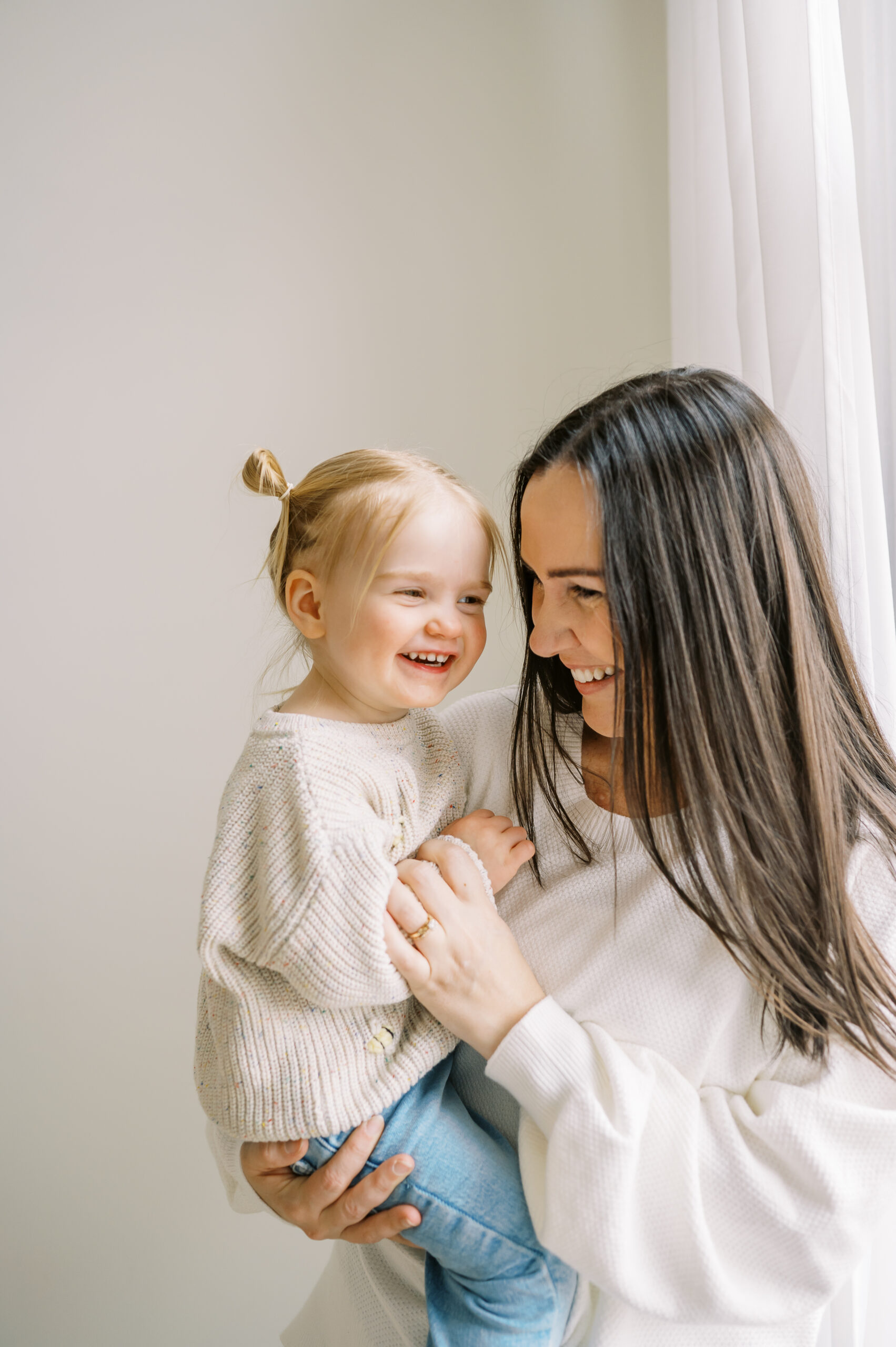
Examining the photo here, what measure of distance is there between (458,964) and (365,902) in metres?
0.14

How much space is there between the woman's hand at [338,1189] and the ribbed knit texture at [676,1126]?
0.35 ft

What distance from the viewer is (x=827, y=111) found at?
1129 millimetres

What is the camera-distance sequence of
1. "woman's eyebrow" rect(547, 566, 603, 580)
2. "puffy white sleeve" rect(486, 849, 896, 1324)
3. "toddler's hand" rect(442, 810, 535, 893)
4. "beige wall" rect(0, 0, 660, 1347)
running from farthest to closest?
"beige wall" rect(0, 0, 660, 1347) < "toddler's hand" rect(442, 810, 535, 893) < "woman's eyebrow" rect(547, 566, 603, 580) < "puffy white sleeve" rect(486, 849, 896, 1324)

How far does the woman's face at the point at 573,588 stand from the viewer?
99 cm

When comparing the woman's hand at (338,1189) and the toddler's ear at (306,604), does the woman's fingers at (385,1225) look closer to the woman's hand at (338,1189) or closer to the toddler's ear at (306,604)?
the woman's hand at (338,1189)

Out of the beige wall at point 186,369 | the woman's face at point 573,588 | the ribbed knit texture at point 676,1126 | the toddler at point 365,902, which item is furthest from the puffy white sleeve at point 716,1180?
the beige wall at point 186,369

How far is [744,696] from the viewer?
940mm

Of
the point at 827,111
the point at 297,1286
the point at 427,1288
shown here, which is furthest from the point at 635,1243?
the point at 297,1286

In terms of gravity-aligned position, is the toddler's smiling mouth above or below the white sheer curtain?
below

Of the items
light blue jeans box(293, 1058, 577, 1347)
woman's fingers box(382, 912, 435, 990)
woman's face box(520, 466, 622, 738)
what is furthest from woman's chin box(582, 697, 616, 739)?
light blue jeans box(293, 1058, 577, 1347)

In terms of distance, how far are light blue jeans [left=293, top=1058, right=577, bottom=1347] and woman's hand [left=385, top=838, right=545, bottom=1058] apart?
0.43 ft

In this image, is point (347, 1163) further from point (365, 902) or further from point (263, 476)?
point (263, 476)

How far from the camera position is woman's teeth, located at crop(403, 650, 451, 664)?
1145mm

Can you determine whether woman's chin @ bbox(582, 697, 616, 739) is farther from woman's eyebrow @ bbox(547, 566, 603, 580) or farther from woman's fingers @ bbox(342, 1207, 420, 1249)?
woman's fingers @ bbox(342, 1207, 420, 1249)
